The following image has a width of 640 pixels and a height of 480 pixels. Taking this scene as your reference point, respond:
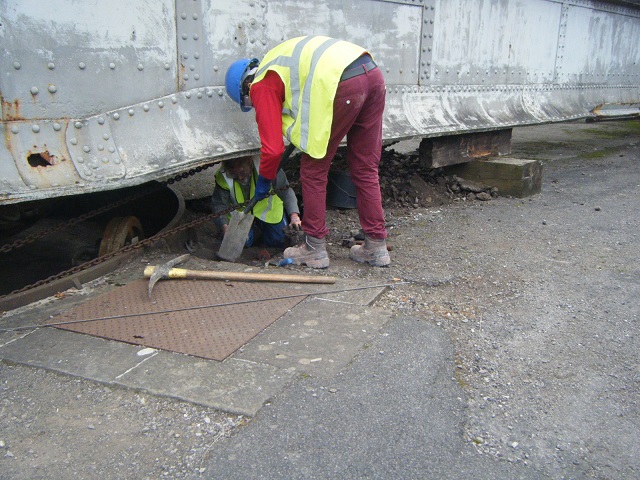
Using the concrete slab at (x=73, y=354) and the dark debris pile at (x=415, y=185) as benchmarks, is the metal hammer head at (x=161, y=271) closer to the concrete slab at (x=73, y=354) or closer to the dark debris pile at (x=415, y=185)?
the concrete slab at (x=73, y=354)

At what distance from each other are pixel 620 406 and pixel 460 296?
Result: 133 centimetres

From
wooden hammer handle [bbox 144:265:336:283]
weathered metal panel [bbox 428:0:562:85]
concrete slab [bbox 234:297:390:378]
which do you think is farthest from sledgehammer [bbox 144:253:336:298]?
weathered metal panel [bbox 428:0:562:85]

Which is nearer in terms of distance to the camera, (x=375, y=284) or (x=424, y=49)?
(x=375, y=284)

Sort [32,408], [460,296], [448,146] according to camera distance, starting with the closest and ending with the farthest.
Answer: [32,408] < [460,296] < [448,146]

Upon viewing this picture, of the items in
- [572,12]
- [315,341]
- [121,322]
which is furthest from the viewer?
[572,12]

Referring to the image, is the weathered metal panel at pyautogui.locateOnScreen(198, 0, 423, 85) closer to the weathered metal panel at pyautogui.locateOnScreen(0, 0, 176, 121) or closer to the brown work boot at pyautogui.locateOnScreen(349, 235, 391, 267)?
the weathered metal panel at pyautogui.locateOnScreen(0, 0, 176, 121)

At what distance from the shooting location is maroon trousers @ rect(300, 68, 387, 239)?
4039 mm

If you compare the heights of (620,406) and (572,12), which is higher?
(572,12)

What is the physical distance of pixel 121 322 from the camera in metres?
3.47

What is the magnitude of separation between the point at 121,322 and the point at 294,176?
3582 mm

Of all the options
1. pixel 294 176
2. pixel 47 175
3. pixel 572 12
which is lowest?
pixel 294 176

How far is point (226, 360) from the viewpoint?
10.0 feet

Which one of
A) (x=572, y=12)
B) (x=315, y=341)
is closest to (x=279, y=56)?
(x=315, y=341)

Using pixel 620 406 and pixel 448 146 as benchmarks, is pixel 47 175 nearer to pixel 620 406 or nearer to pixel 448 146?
pixel 620 406
